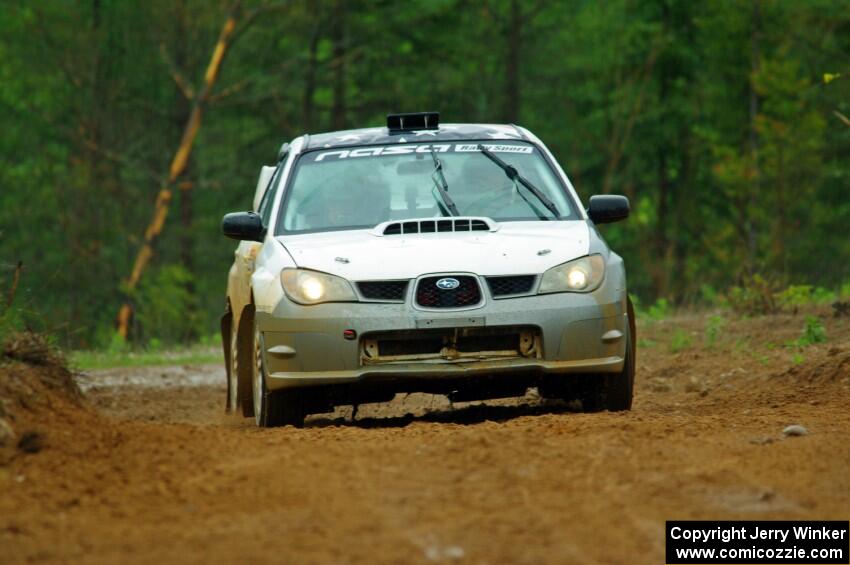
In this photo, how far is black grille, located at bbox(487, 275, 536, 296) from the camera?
884 cm

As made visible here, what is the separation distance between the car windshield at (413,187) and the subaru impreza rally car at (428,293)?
1cm

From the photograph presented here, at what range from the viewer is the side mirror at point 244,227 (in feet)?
32.2

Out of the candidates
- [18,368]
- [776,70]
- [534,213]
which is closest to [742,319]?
[534,213]

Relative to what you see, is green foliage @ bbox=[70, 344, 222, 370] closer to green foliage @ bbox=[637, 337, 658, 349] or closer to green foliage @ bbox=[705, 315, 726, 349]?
green foliage @ bbox=[637, 337, 658, 349]

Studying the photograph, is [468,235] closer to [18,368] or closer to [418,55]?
[18,368]

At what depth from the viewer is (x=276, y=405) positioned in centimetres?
917

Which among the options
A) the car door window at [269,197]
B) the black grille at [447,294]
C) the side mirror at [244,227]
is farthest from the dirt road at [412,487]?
the car door window at [269,197]

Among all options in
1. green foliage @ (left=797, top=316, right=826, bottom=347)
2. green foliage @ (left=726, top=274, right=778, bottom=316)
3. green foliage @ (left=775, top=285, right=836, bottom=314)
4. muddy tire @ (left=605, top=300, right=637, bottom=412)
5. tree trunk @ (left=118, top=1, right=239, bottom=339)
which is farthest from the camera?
tree trunk @ (left=118, top=1, right=239, bottom=339)

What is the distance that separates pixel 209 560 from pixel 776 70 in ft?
119

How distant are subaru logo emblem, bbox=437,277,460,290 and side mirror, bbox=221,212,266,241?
1.60 meters

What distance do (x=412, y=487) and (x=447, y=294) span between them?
2748 millimetres

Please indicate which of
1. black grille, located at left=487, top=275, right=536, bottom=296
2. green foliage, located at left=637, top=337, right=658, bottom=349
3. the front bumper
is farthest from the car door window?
green foliage, located at left=637, top=337, right=658, bottom=349

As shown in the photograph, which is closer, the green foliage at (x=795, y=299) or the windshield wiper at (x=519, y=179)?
the windshield wiper at (x=519, y=179)

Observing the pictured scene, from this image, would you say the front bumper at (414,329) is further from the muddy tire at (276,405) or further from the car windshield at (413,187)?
the car windshield at (413,187)
